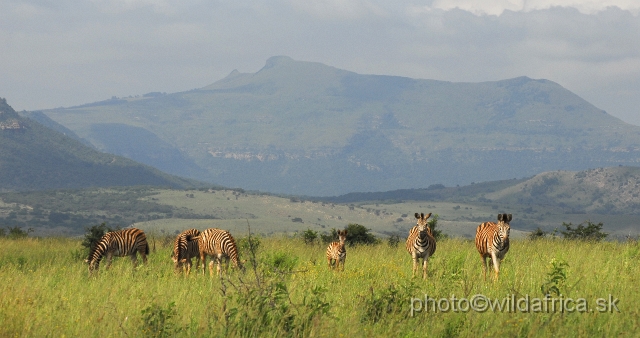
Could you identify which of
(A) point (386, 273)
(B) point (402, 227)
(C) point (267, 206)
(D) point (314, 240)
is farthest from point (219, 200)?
(A) point (386, 273)

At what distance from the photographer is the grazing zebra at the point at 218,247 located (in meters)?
19.2

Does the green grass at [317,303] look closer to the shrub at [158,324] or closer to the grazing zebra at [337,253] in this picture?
the shrub at [158,324]

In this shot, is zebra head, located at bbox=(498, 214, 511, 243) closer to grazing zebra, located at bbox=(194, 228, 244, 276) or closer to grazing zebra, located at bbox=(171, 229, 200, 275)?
grazing zebra, located at bbox=(194, 228, 244, 276)

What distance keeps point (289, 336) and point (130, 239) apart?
38.3 feet

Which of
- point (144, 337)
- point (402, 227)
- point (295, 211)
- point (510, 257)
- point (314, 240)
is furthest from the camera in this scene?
point (295, 211)

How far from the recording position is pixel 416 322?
38.3ft

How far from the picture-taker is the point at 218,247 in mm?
19469

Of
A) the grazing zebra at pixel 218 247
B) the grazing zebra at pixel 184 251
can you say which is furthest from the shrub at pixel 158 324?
the grazing zebra at pixel 184 251

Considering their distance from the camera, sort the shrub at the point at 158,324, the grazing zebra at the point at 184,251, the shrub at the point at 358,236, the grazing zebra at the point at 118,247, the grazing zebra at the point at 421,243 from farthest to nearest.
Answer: the shrub at the point at 358,236
the grazing zebra at the point at 118,247
the grazing zebra at the point at 184,251
the grazing zebra at the point at 421,243
the shrub at the point at 158,324

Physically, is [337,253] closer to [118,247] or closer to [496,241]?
[496,241]

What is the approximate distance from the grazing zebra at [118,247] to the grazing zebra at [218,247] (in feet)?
7.78

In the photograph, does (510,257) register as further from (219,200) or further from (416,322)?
(219,200)

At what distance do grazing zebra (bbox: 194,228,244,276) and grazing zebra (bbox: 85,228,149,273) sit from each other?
93.4 inches

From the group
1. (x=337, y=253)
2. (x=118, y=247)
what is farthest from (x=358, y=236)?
(x=118, y=247)
